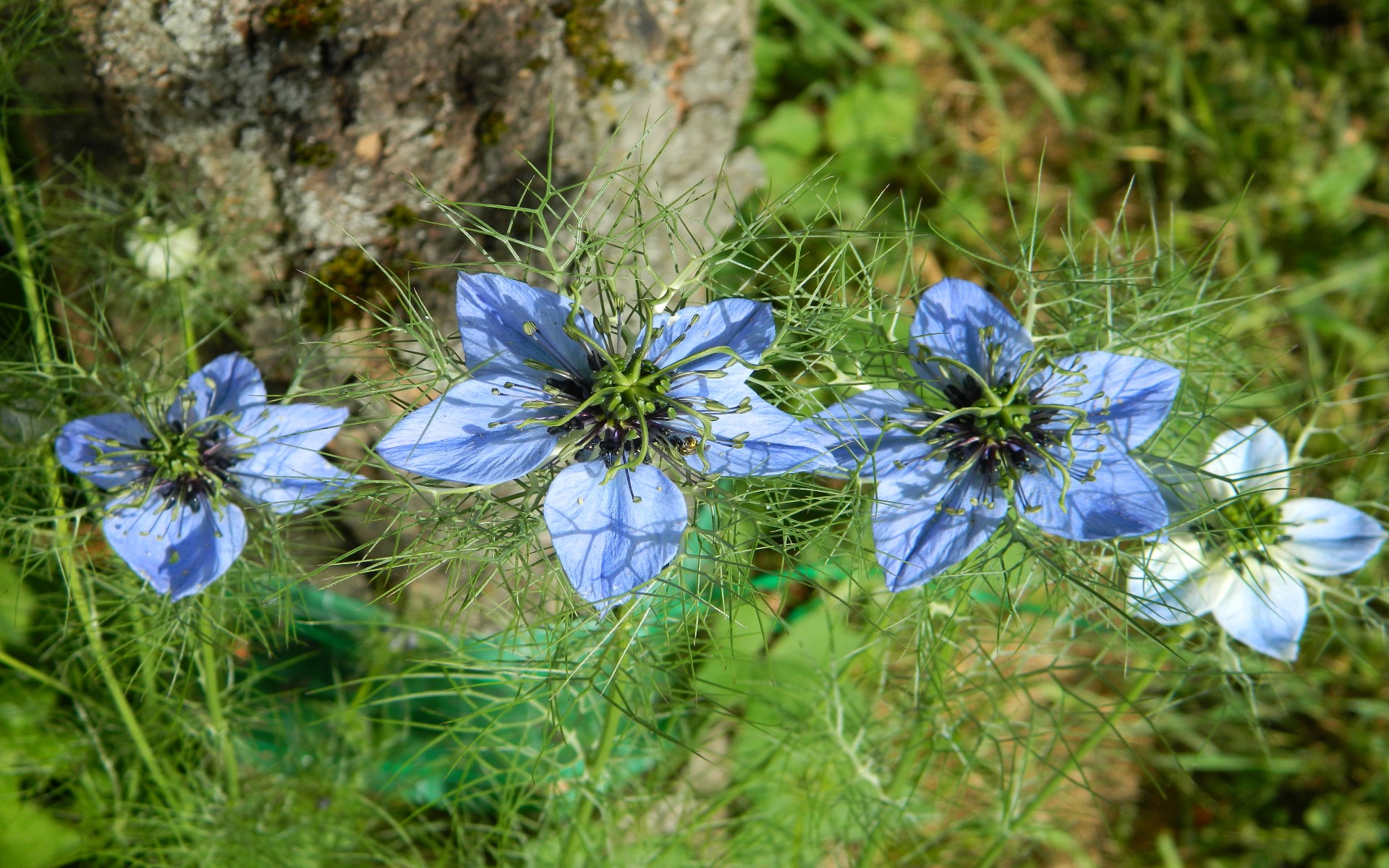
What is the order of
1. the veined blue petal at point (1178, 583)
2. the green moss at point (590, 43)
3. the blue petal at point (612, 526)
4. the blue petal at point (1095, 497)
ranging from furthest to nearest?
the green moss at point (590, 43) < the veined blue petal at point (1178, 583) < the blue petal at point (1095, 497) < the blue petal at point (612, 526)

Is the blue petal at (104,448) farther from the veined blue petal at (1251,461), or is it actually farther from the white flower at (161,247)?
the veined blue petal at (1251,461)

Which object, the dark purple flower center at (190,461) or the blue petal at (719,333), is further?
the dark purple flower center at (190,461)

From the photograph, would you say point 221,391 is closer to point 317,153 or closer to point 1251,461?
point 317,153

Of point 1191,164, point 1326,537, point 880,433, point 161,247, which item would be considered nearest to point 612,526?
point 880,433

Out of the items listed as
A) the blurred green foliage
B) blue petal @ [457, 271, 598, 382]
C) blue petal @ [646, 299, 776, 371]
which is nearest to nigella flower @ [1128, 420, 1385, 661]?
blue petal @ [646, 299, 776, 371]

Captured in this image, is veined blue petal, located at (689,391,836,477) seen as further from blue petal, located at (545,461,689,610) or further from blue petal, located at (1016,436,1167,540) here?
blue petal, located at (1016,436,1167,540)

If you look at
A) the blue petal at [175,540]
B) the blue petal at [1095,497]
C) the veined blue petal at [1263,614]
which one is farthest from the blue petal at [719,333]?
the veined blue petal at [1263,614]

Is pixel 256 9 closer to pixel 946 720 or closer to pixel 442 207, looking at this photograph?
pixel 442 207
